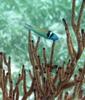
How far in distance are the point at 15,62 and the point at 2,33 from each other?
Answer: 998mm

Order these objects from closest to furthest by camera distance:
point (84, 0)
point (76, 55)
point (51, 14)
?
point (84, 0), point (76, 55), point (51, 14)

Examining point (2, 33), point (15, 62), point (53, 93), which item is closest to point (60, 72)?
point (53, 93)

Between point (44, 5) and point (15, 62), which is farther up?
point (44, 5)

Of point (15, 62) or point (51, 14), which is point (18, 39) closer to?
point (15, 62)

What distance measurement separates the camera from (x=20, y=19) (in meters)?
8.82

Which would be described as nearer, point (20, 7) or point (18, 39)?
point (18, 39)

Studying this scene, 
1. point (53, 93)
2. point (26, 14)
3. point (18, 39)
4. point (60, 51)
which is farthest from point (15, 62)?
point (53, 93)

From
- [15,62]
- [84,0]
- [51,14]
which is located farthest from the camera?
[51,14]

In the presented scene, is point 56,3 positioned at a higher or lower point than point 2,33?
higher

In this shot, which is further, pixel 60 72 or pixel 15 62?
pixel 15 62

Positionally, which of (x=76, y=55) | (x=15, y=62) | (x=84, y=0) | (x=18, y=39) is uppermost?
(x=84, y=0)

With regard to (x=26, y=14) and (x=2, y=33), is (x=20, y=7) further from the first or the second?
(x=2, y=33)

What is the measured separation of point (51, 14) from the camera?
879 centimetres

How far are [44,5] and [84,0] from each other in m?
6.98
